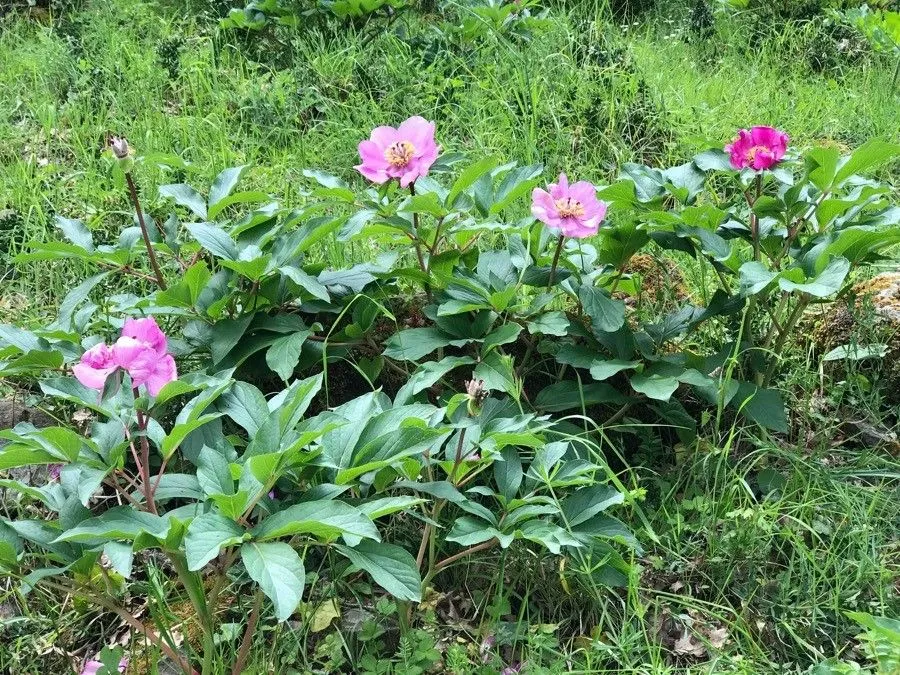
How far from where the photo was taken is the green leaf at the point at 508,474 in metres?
1.65

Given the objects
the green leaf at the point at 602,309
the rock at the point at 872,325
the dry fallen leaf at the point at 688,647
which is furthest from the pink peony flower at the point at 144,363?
the rock at the point at 872,325

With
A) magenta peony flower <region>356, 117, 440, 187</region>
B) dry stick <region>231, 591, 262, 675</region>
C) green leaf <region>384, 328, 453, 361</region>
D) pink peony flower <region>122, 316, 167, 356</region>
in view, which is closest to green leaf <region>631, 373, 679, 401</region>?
green leaf <region>384, 328, 453, 361</region>

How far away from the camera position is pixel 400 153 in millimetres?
1937

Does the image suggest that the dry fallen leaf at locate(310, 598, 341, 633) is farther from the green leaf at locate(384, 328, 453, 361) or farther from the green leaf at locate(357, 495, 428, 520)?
the green leaf at locate(384, 328, 453, 361)

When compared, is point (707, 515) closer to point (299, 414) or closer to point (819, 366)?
point (819, 366)

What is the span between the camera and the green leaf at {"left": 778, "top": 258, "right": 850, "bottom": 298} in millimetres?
1747

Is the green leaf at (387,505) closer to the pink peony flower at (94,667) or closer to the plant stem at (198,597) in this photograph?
the plant stem at (198,597)

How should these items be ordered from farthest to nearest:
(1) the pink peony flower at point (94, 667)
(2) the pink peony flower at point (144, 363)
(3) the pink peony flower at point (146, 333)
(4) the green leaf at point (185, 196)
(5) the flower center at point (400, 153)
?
(4) the green leaf at point (185, 196)
(5) the flower center at point (400, 153)
(1) the pink peony flower at point (94, 667)
(3) the pink peony flower at point (146, 333)
(2) the pink peony flower at point (144, 363)

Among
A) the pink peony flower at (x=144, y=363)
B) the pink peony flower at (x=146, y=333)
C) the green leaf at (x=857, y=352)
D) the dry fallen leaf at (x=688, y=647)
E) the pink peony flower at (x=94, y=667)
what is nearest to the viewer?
the pink peony flower at (x=144, y=363)

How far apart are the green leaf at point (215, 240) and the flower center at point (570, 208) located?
743 mm

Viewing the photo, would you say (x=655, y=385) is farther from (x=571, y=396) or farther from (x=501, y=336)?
(x=501, y=336)

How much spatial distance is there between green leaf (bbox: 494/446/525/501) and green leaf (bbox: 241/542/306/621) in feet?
1.68

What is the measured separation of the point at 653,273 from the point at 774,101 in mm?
1724

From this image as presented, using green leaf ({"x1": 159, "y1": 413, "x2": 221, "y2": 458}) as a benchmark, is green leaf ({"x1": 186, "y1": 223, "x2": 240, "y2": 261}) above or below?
above
